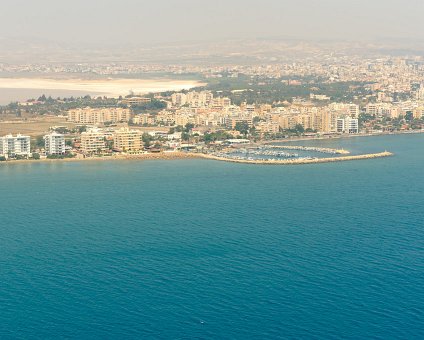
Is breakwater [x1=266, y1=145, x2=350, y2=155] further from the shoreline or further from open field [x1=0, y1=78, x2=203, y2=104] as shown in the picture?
open field [x1=0, y1=78, x2=203, y2=104]

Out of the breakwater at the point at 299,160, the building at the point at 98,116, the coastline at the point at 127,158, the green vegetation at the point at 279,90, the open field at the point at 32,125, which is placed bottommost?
the coastline at the point at 127,158

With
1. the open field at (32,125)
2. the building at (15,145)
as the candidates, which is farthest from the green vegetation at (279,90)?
the building at (15,145)

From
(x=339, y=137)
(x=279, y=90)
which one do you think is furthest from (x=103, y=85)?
(x=339, y=137)

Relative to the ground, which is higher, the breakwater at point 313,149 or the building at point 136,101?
the building at point 136,101

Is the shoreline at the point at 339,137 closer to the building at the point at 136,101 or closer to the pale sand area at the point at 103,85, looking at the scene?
the building at the point at 136,101

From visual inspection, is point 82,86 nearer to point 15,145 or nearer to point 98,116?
point 98,116

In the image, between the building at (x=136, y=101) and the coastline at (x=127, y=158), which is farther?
the building at (x=136, y=101)

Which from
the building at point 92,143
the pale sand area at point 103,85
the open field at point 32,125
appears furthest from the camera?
the pale sand area at point 103,85

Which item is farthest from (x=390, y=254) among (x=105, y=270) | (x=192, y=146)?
(x=192, y=146)
